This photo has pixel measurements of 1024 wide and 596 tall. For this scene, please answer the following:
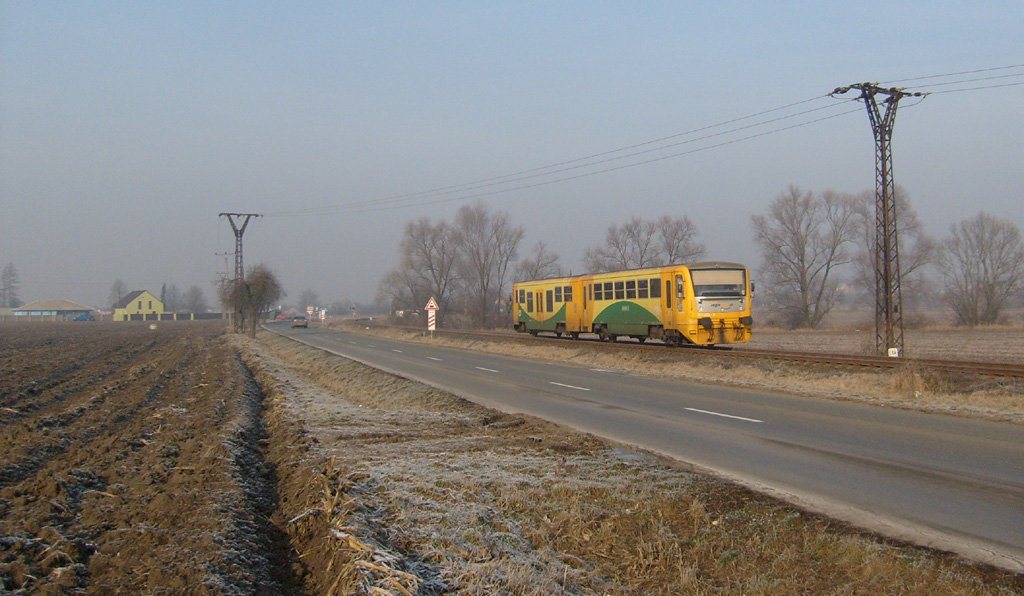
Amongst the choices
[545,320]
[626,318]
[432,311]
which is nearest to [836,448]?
[626,318]

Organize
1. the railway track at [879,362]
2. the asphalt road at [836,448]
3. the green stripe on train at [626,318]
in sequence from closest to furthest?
1. the asphalt road at [836,448]
2. the railway track at [879,362]
3. the green stripe on train at [626,318]

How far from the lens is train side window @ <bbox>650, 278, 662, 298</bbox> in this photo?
27922 millimetres

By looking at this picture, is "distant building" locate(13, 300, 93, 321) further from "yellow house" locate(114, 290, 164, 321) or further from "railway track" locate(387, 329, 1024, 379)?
"railway track" locate(387, 329, 1024, 379)

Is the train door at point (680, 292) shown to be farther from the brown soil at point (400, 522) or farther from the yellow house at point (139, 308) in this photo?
the yellow house at point (139, 308)

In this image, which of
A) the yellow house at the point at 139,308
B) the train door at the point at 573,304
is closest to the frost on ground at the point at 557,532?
the train door at the point at 573,304

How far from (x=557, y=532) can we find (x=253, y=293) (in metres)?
52.0

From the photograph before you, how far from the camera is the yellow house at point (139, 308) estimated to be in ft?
474

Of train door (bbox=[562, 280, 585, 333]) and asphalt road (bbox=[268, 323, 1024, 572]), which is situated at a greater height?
train door (bbox=[562, 280, 585, 333])

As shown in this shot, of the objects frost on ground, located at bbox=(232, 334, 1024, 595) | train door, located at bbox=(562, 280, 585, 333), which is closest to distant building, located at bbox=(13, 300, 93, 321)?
train door, located at bbox=(562, 280, 585, 333)

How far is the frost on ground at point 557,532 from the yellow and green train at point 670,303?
54.8 feet

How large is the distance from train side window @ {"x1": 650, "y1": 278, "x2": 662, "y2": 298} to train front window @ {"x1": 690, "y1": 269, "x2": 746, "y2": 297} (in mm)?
1975

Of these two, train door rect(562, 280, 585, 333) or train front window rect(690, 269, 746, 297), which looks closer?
train front window rect(690, 269, 746, 297)

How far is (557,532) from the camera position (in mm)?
6262

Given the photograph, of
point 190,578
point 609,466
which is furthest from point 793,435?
point 190,578
